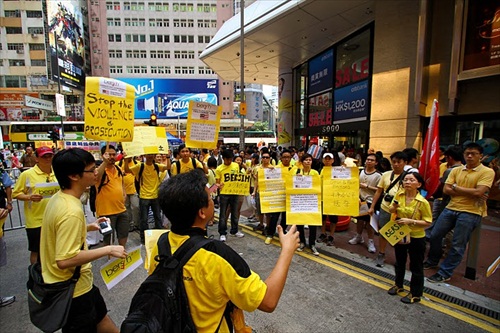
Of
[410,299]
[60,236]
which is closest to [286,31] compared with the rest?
[410,299]

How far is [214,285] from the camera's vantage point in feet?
3.84

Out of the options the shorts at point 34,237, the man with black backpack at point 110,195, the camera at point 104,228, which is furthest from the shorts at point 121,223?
the camera at point 104,228

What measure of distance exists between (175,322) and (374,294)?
10.1 ft

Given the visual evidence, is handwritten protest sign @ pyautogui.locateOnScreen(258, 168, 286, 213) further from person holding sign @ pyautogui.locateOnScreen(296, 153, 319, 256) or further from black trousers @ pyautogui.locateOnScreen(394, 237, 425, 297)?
black trousers @ pyautogui.locateOnScreen(394, 237, 425, 297)

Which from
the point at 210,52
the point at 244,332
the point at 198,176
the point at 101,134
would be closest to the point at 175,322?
the point at 244,332

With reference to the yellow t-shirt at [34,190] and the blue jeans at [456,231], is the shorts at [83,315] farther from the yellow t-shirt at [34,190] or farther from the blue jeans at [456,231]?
the blue jeans at [456,231]

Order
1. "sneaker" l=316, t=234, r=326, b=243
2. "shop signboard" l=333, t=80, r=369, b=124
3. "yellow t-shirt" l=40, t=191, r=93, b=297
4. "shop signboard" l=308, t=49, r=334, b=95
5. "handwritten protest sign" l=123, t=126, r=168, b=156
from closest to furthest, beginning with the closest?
"yellow t-shirt" l=40, t=191, r=93, b=297
"handwritten protest sign" l=123, t=126, r=168, b=156
"sneaker" l=316, t=234, r=326, b=243
"shop signboard" l=333, t=80, r=369, b=124
"shop signboard" l=308, t=49, r=334, b=95

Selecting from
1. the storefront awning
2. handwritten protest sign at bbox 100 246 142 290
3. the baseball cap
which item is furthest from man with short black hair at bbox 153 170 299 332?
the storefront awning

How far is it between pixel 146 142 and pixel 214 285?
395 centimetres

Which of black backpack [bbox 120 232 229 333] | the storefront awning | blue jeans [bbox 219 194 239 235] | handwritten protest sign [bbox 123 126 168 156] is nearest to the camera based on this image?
black backpack [bbox 120 232 229 333]

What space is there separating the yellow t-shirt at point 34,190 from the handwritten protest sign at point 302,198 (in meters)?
3.44

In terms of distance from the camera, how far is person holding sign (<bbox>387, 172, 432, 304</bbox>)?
3004 millimetres

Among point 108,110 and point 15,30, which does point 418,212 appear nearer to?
point 108,110

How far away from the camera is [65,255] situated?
1645 mm
